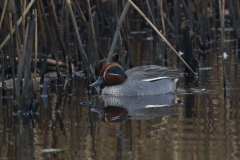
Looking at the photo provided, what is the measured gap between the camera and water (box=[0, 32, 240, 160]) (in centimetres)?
439

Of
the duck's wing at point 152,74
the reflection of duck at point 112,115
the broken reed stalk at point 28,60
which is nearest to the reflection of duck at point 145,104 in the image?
the reflection of duck at point 112,115

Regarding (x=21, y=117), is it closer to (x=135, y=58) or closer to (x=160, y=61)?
(x=160, y=61)

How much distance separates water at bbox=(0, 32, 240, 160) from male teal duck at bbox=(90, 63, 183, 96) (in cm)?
26

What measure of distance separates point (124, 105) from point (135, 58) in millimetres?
3938

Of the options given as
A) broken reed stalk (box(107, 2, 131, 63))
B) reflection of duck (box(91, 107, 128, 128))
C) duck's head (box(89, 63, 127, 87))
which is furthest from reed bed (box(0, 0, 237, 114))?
reflection of duck (box(91, 107, 128, 128))

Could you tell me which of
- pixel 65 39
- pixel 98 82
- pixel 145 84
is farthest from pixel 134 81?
pixel 65 39

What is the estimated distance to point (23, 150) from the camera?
14.9ft

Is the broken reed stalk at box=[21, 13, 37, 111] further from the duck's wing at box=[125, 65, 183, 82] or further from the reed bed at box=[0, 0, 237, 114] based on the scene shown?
the duck's wing at box=[125, 65, 183, 82]

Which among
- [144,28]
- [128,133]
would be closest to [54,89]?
[128,133]

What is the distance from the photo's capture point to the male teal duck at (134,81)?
747cm

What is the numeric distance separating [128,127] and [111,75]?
232cm

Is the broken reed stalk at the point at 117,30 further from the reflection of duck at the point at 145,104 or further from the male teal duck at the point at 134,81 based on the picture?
the reflection of duck at the point at 145,104

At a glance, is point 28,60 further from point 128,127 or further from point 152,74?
point 152,74

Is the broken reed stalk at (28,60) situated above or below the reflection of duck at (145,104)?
above
